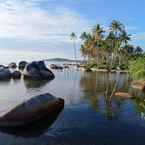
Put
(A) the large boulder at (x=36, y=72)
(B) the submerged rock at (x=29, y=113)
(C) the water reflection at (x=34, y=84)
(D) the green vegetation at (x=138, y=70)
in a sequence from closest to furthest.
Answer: (B) the submerged rock at (x=29, y=113)
(D) the green vegetation at (x=138, y=70)
(C) the water reflection at (x=34, y=84)
(A) the large boulder at (x=36, y=72)

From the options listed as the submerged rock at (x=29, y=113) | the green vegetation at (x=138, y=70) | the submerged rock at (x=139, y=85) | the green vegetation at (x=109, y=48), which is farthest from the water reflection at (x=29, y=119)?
the green vegetation at (x=109, y=48)

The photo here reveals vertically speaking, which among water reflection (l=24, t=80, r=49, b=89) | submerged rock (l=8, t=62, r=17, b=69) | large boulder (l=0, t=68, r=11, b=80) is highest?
large boulder (l=0, t=68, r=11, b=80)

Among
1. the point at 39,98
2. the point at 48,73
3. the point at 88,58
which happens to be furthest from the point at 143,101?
the point at 88,58

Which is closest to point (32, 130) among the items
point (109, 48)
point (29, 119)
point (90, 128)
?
point (29, 119)

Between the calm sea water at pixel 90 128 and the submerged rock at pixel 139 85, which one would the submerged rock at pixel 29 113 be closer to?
the calm sea water at pixel 90 128

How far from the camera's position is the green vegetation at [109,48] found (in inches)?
5648

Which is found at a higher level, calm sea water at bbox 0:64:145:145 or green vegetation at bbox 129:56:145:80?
green vegetation at bbox 129:56:145:80

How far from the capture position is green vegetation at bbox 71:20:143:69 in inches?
5648

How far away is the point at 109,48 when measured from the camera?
15525cm

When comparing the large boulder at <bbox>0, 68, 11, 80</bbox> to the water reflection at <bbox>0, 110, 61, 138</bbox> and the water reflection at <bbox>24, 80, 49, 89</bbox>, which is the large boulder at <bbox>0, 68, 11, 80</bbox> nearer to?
the water reflection at <bbox>24, 80, 49, 89</bbox>

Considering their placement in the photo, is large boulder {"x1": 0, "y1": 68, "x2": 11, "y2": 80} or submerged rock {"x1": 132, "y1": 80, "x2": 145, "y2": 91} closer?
submerged rock {"x1": 132, "y1": 80, "x2": 145, "y2": 91}

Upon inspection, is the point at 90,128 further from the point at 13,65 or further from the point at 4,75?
the point at 13,65

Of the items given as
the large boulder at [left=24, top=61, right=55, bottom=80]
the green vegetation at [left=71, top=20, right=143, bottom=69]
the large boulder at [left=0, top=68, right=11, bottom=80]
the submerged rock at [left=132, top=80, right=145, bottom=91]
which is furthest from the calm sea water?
the green vegetation at [left=71, top=20, right=143, bottom=69]

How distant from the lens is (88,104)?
150ft
